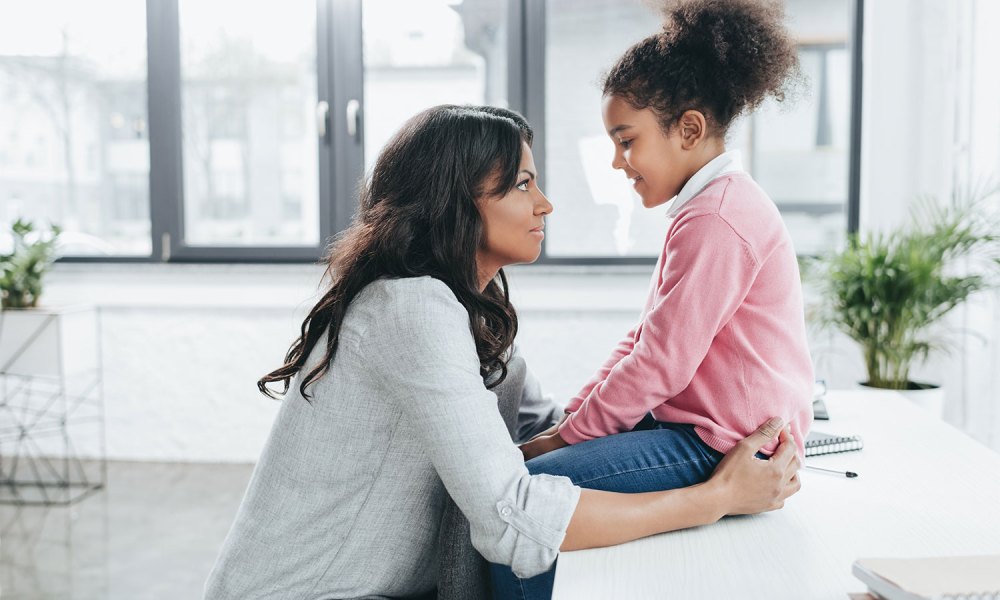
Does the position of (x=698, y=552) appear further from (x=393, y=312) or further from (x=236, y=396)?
(x=236, y=396)

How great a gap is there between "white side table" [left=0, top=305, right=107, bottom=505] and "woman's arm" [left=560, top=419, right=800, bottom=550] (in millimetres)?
2585

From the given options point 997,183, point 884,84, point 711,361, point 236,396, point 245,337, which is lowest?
point 236,396

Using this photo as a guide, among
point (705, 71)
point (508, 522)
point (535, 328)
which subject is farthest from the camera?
point (535, 328)

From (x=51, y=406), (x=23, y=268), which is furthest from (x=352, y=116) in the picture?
(x=51, y=406)

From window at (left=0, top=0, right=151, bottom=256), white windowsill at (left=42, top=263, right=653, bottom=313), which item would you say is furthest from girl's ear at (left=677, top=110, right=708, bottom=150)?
window at (left=0, top=0, right=151, bottom=256)

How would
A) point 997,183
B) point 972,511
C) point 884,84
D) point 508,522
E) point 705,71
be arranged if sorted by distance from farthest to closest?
point 884,84, point 997,183, point 705,71, point 972,511, point 508,522

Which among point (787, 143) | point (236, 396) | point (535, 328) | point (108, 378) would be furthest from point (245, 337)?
point (787, 143)

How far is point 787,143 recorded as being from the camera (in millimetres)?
3275

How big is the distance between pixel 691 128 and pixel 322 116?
91.4 inches

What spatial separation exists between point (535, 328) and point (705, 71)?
2.11 m

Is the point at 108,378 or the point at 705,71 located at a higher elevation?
the point at 705,71

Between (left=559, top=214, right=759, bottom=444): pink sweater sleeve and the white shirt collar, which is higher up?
the white shirt collar

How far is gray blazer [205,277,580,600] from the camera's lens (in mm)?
952

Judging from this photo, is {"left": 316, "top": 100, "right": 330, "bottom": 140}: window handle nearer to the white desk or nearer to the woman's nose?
the woman's nose
